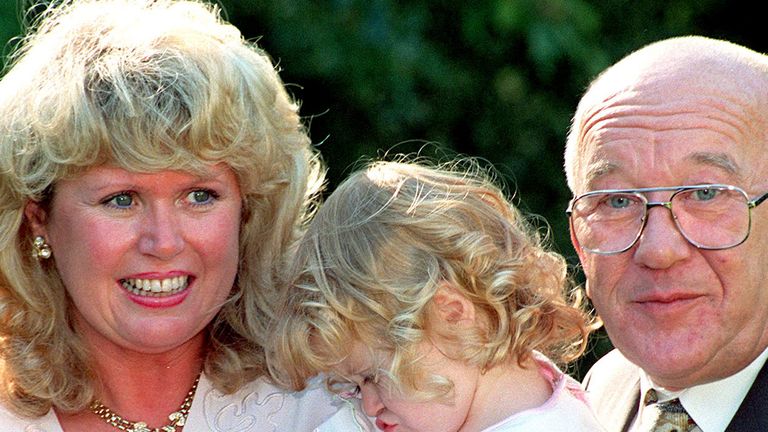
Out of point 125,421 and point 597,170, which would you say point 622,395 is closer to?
point 597,170

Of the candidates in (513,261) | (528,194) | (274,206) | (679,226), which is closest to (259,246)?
(274,206)

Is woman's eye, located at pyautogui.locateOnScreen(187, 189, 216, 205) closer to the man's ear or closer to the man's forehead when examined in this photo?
the man's ear

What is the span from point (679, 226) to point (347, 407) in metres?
0.94

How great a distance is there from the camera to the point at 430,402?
3.00 meters

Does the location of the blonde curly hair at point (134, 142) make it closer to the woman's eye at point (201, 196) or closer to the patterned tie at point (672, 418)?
the woman's eye at point (201, 196)

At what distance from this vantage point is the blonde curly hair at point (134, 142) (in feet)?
10.3

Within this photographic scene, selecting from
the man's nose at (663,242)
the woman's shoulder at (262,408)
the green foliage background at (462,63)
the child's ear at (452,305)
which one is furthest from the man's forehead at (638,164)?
the green foliage background at (462,63)

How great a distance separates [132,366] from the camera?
345 centimetres

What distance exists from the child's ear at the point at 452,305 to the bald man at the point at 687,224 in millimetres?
409

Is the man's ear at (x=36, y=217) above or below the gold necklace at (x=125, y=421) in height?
above

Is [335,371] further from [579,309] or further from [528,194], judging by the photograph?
[528,194]

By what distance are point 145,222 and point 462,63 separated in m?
3.05

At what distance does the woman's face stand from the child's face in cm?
48

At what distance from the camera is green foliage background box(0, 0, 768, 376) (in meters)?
5.46
